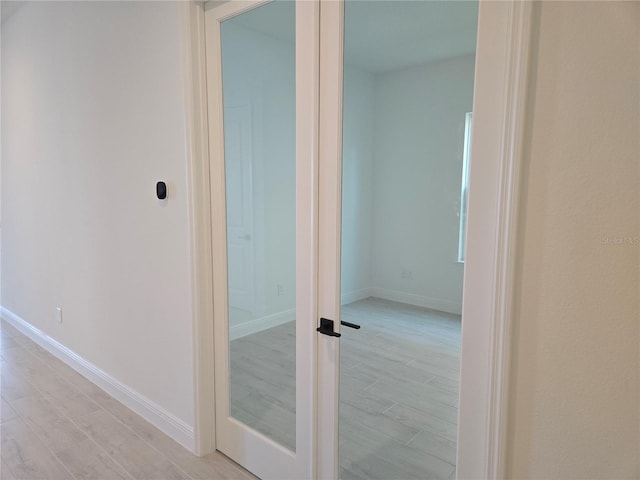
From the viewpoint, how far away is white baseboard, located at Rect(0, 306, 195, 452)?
2.45 meters

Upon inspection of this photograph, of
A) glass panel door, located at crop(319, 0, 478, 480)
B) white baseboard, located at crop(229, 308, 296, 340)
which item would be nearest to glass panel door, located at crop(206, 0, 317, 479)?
white baseboard, located at crop(229, 308, 296, 340)

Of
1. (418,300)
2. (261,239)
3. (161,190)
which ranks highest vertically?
(161,190)

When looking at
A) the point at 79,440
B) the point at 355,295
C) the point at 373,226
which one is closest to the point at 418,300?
the point at 355,295

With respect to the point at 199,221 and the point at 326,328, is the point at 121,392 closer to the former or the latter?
the point at 199,221

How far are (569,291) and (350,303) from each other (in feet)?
2.92

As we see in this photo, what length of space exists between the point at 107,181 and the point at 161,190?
28.4 inches

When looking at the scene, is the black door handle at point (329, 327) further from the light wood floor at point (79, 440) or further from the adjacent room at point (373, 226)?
the light wood floor at point (79, 440)

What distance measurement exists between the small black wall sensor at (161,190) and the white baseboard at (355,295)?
119 centimetres

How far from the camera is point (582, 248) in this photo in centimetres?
107

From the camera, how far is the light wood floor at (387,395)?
169 centimetres

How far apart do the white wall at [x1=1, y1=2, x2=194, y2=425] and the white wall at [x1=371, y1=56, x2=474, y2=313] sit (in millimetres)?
1041

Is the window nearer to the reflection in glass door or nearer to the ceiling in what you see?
the reflection in glass door

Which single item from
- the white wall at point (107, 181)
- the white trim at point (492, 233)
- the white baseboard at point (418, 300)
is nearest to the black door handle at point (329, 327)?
A: the white baseboard at point (418, 300)

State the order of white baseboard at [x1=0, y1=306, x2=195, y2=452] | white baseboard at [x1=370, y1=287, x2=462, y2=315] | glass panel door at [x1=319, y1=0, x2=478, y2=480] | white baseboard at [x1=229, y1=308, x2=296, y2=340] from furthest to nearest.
A: white baseboard at [x1=0, y1=306, x2=195, y2=452], white baseboard at [x1=229, y1=308, x2=296, y2=340], glass panel door at [x1=319, y1=0, x2=478, y2=480], white baseboard at [x1=370, y1=287, x2=462, y2=315]
